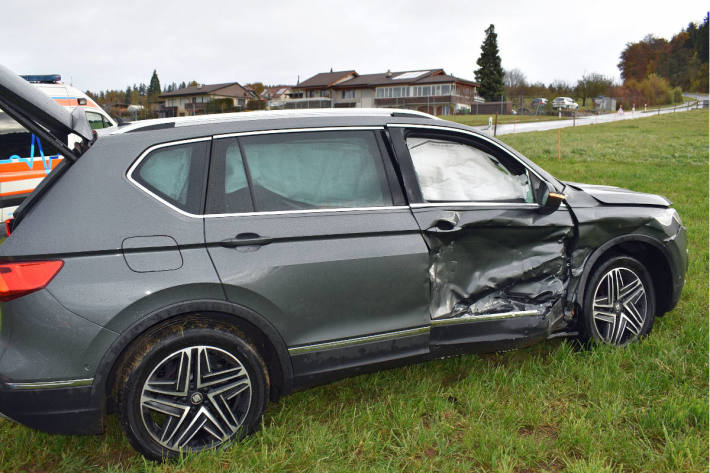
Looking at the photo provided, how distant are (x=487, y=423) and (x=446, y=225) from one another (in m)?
1.16

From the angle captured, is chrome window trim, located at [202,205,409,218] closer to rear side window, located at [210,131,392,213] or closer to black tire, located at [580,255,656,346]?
rear side window, located at [210,131,392,213]

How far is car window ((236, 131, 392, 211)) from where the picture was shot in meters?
3.01

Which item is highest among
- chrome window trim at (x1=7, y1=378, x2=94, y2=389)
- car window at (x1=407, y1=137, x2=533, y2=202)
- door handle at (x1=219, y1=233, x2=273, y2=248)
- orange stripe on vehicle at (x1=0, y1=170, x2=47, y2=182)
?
orange stripe on vehicle at (x1=0, y1=170, x2=47, y2=182)

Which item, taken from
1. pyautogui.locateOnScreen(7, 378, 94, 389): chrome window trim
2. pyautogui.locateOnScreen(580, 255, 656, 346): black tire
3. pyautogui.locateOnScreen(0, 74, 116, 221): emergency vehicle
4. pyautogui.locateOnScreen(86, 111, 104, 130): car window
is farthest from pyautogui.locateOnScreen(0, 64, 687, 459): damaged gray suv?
pyautogui.locateOnScreen(86, 111, 104, 130): car window

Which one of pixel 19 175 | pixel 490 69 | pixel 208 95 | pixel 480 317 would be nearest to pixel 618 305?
pixel 480 317

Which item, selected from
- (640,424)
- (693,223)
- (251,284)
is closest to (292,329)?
(251,284)

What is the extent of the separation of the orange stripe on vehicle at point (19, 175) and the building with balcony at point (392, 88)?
52927 millimetres

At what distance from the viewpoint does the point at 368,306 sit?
3082mm

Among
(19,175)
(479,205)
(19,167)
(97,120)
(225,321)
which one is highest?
(97,120)

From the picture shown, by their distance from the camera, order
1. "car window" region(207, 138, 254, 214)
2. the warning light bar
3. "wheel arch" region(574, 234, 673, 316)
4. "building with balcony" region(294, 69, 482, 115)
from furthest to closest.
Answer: "building with balcony" region(294, 69, 482, 115) → the warning light bar → "wheel arch" region(574, 234, 673, 316) → "car window" region(207, 138, 254, 214)

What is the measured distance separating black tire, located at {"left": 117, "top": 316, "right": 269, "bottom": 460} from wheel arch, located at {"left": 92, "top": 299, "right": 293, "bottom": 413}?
46 mm

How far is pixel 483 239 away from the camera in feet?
11.5

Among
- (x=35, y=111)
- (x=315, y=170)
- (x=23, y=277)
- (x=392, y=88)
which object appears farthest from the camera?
(x=392, y=88)

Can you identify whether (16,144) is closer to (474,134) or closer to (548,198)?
(474,134)
